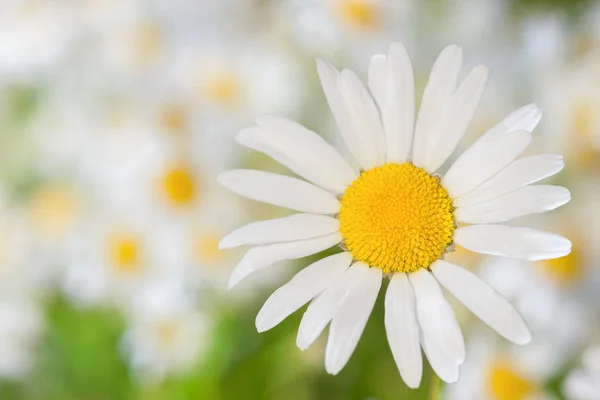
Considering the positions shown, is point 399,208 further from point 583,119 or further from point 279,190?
point 583,119

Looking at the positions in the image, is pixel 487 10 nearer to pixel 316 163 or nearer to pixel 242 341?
pixel 242 341

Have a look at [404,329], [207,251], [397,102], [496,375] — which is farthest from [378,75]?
[207,251]

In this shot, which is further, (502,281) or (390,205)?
(502,281)

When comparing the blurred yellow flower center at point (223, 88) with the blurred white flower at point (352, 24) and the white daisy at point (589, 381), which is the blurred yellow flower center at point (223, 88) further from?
the white daisy at point (589, 381)

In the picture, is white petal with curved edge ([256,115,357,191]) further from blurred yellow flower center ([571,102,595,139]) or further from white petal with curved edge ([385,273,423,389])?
blurred yellow flower center ([571,102,595,139])

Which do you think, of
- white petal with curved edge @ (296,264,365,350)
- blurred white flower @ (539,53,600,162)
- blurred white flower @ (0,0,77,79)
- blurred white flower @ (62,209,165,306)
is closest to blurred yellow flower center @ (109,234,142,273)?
blurred white flower @ (62,209,165,306)

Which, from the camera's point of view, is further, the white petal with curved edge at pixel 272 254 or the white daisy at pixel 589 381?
the white daisy at pixel 589 381

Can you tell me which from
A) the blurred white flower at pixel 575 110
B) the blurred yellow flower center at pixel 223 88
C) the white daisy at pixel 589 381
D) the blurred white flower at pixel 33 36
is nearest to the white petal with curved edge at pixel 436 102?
the white daisy at pixel 589 381

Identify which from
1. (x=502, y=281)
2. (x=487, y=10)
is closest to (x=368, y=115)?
(x=502, y=281)
